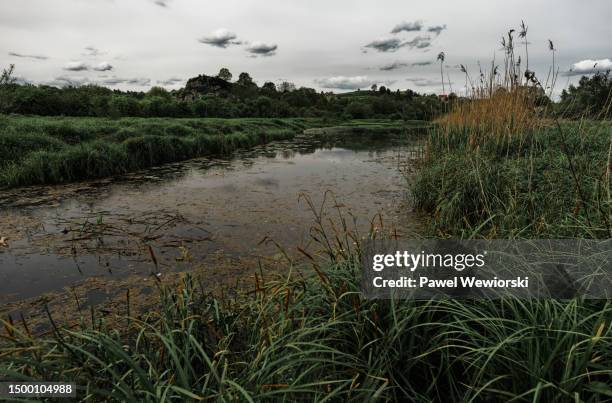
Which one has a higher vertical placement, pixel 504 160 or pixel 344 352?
pixel 504 160

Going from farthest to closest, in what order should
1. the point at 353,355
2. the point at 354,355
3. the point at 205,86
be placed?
the point at 205,86 < the point at 354,355 < the point at 353,355

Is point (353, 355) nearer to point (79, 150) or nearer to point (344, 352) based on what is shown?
point (344, 352)

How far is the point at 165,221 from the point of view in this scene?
540cm

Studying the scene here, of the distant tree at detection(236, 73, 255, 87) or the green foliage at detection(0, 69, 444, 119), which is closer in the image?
the green foliage at detection(0, 69, 444, 119)

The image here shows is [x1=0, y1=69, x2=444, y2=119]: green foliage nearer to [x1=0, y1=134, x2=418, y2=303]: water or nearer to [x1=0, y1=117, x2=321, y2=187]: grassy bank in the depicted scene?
[x1=0, y1=117, x2=321, y2=187]: grassy bank

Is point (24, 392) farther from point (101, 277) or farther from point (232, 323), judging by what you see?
point (101, 277)

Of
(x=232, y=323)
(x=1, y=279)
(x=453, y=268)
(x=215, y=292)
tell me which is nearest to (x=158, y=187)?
(x=1, y=279)

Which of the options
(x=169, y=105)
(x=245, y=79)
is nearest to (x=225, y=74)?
(x=245, y=79)

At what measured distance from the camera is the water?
381 centimetres

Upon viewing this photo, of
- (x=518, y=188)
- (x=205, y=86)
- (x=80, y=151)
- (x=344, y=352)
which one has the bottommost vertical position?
(x=344, y=352)

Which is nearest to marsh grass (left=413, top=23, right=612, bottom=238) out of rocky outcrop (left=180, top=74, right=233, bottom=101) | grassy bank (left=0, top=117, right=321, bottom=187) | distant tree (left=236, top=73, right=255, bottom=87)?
grassy bank (left=0, top=117, right=321, bottom=187)

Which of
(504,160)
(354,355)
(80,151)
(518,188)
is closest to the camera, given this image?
(354,355)

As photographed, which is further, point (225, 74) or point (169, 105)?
point (225, 74)

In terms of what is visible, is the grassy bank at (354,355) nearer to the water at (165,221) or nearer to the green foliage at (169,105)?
the water at (165,221)
